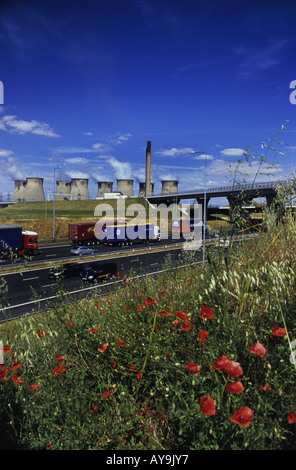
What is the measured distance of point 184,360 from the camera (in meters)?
3.75

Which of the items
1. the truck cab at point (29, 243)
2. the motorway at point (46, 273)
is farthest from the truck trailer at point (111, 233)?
the truck cab at point (29, 243)

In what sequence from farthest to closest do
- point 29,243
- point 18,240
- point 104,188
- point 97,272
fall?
point 104,188, point 29,243, point 18,240, point 97,272

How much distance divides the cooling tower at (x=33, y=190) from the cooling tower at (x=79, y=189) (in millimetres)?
11175

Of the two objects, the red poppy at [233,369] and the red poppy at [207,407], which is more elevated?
the red poppy at [233,369]

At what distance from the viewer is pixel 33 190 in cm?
10531

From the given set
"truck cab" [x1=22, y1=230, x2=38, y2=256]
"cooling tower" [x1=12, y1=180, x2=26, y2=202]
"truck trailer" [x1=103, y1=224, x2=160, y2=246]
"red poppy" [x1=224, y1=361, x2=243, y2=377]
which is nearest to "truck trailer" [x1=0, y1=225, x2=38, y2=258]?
"truck cab" [x1=22, y1=230, x2=38, y2=256]

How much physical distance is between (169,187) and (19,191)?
5374 centimetres

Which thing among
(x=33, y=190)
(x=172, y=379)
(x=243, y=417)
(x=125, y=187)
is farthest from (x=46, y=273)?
(x=125, y=187)

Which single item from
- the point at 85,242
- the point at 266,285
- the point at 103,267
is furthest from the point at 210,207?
the point at 266,285

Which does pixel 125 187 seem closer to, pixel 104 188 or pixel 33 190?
pixel 104 188

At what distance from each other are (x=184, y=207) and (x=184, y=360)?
303 ft

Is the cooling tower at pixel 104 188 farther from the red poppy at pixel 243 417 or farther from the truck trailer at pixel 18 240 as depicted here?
the red poppy at pixel 243 417

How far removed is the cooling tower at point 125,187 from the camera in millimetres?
112250
